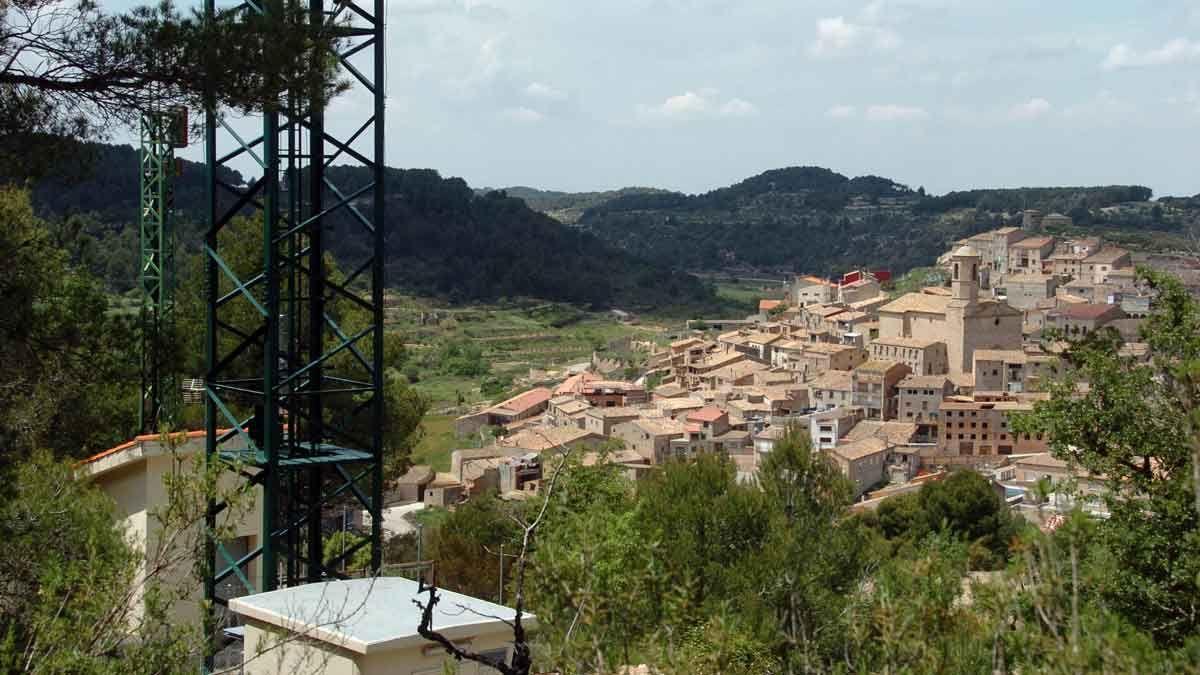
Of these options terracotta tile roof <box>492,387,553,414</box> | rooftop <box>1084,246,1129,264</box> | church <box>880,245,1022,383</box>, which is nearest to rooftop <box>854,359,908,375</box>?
church <box>880,245,1022,383</box>

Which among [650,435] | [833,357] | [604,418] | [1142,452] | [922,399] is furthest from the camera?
[833,357]

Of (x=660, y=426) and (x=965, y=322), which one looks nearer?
(x=660, y=426)

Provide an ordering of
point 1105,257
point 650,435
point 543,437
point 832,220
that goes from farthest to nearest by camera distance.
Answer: point 832,220, point 1105,257, point 650,435, point 543,437

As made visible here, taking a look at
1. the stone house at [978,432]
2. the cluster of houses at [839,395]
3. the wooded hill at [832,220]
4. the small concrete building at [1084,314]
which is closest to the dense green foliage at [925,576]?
the cluster of houses at [839,395]

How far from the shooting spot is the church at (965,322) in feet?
162

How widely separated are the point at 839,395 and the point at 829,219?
336 feet

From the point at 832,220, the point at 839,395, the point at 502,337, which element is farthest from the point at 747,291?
the point at 839,395

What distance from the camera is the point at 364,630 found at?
205 inches

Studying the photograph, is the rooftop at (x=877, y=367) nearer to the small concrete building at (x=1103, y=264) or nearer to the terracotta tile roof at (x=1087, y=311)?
the terracotta tile roof at (x=1087, y=311)

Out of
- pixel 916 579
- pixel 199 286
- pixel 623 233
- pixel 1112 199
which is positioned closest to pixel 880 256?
pixel 1112 199

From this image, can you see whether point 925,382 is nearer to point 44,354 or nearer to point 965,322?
point 965,322

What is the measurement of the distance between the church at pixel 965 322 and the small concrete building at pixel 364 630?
146ft

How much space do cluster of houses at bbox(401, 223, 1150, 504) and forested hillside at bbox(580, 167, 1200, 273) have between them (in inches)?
2018

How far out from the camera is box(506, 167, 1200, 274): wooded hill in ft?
377
